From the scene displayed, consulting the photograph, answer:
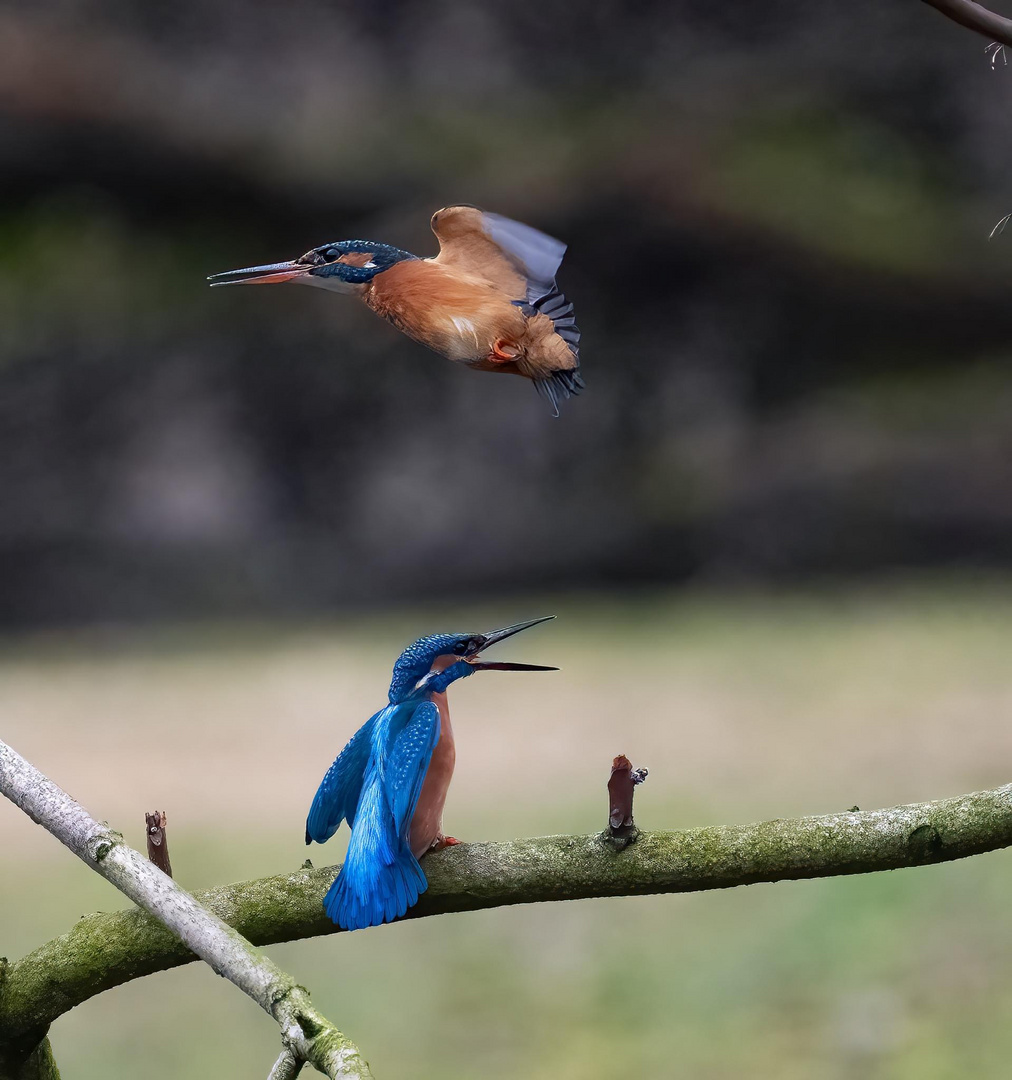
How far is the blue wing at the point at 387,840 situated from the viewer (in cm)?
101

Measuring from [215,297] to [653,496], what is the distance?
149cm

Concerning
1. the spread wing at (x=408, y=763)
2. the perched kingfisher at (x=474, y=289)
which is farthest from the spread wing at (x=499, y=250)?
the spread wing at (x=408, y=763)

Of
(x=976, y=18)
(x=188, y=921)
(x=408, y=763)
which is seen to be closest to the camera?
(x=976, y=18)

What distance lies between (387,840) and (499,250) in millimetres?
471

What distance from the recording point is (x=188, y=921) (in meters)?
0.95

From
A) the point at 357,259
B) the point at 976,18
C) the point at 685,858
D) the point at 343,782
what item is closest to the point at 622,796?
the point at 685,858

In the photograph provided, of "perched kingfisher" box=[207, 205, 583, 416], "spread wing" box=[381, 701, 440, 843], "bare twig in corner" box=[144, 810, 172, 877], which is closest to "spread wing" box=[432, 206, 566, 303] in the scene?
"perched kingfisher" box=[207, 205, 583, 416]

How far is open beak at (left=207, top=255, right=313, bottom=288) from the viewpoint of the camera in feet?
2.68

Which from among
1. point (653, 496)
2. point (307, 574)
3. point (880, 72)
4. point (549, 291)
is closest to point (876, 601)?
point (653, 496)

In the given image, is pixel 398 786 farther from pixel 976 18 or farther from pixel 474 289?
pixel 976 18

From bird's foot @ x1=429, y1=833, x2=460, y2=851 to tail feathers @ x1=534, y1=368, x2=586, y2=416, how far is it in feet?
1.49

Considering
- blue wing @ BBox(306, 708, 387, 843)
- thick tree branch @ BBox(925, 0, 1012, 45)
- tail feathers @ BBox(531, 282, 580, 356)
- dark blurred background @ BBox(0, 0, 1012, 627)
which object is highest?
dark blurred background @ BBox(0, 0, 1012, 627)

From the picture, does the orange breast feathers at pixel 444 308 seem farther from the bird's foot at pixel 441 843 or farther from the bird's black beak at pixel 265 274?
the bird's foot at pixel 441 843

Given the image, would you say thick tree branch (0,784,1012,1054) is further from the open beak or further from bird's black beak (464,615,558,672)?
the open beak
